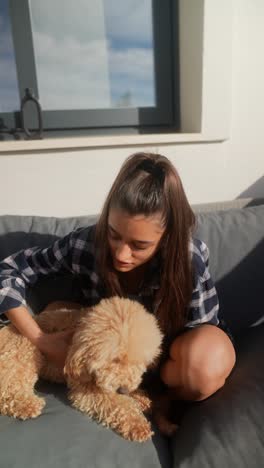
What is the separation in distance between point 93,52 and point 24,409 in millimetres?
1439

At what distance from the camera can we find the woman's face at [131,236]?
0.87m

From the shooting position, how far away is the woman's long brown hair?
87cm

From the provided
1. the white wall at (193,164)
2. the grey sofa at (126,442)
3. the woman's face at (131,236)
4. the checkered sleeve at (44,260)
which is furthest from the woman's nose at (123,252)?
the white wall at (193,164)

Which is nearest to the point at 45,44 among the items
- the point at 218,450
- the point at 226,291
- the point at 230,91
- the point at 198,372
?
the point at 230,91

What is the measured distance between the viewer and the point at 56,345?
928 millimetres

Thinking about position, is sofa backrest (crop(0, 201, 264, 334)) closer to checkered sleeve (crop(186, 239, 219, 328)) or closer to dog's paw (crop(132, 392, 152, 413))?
checkered sleeve (crop(186, 239, 219, 328))

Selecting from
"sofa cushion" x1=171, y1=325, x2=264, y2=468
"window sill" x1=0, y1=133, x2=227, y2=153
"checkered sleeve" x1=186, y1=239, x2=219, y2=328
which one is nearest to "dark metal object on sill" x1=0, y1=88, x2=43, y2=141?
"window sill" x1=0, y1=133, x2=227, y2=153

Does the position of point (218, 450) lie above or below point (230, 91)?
below

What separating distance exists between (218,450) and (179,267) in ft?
1.42

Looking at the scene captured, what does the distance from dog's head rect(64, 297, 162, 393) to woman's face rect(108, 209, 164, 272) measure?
0.13 metres

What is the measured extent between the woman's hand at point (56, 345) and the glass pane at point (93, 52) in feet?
3.54

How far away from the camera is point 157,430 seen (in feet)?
2.85

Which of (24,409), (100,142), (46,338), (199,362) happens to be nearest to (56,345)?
(46,338)

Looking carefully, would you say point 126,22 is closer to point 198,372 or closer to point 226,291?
point 226,291
